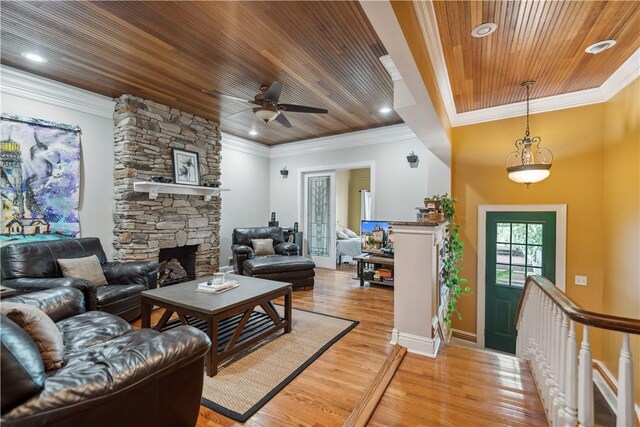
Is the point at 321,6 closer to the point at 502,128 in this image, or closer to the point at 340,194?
the point at 502,128

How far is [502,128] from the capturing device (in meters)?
4.03

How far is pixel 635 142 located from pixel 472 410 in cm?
301

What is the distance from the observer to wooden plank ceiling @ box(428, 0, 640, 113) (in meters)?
2.03

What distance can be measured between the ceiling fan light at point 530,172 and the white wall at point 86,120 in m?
5.32

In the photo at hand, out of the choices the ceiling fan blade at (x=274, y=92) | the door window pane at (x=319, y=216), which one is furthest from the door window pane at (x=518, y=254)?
the ceiling fan blade at (x=274, y=92)

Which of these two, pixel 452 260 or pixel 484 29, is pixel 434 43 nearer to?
pixel 484 29

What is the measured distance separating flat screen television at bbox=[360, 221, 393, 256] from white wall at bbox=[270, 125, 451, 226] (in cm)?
48

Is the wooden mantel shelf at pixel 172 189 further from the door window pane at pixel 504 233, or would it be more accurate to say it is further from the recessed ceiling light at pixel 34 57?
the door window pane at pixel 504 233

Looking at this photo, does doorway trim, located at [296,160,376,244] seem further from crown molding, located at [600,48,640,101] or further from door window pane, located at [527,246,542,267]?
crown molding, located at [600,48,640,101]

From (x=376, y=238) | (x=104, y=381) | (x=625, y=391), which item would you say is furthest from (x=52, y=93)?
(x=625, y=391)

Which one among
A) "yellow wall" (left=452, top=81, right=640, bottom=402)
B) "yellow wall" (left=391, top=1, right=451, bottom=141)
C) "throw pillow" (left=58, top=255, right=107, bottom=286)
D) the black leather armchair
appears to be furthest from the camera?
the black leather armchair

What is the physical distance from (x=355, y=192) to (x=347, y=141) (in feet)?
11.4

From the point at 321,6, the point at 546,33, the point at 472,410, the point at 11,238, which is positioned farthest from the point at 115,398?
the point at 546,33

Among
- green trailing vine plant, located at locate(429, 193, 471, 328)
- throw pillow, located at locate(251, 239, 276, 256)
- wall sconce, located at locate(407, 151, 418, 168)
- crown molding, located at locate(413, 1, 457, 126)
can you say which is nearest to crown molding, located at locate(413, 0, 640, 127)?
crown molding, located at locate(413, 1, 457, 126)
